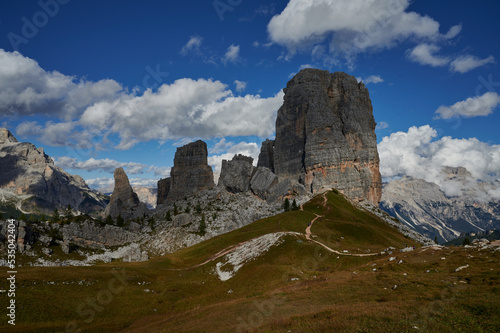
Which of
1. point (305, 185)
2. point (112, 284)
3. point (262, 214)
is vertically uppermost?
point (305, 185)

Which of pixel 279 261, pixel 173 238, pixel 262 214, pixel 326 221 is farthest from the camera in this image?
pixel 262 214

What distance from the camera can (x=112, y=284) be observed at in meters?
60.5

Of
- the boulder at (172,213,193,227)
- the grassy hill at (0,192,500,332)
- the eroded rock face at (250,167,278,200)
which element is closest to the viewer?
the grassy hill at (0,192,500,332)

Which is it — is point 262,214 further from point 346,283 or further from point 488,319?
point 488,319

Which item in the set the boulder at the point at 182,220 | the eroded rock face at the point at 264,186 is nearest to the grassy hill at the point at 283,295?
the boulder at the point at 182,220

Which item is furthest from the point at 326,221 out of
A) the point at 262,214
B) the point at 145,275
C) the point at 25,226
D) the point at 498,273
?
the point at 25,226

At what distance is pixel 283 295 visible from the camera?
1641 inches

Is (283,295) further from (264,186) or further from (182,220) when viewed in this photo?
(264,186)

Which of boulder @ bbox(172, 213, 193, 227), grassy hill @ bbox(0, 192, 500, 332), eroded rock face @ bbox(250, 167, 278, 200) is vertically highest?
eroded rock face @ bbox(250, 167, 278, 200)

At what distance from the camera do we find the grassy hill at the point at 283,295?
82.7ft

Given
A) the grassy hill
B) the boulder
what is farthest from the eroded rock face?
the grassy hill

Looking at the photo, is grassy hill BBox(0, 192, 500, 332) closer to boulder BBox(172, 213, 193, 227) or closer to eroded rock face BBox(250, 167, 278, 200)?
boulder BBox(172, 213, 193, 227)

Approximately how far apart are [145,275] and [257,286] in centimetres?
3158

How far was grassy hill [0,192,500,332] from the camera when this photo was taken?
25203mm
